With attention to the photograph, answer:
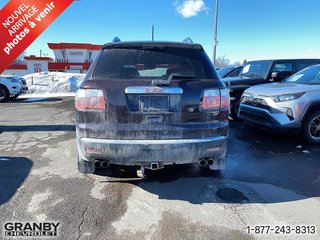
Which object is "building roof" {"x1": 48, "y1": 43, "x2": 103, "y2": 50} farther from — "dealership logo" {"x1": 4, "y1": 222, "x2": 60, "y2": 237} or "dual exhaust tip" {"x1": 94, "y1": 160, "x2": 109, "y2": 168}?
"dealership logo" {"x1": 4, "y1": 222, "x2": 60, "y2": 237}

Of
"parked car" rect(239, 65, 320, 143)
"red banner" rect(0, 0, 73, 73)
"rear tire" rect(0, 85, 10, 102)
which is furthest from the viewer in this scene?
"rear tire" rect(0, 85, 10, 102)

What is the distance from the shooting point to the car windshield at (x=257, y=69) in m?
8.68

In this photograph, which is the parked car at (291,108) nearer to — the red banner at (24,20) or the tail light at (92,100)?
the tail light at (92,100)

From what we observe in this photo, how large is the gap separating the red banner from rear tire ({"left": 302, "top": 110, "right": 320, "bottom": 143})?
8808mm

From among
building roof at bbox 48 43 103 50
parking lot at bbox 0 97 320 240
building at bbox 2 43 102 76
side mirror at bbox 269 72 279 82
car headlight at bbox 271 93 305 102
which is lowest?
parking lot at bbox 0 97 320 240

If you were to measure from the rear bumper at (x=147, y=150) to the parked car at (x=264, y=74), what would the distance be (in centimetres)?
551

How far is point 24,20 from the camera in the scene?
10984 mm

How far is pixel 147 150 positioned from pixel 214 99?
96 centimetres

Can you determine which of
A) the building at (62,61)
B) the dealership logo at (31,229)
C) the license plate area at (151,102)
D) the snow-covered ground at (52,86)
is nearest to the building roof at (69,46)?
the building at (62,61)

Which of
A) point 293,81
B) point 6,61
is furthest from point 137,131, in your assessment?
point 6,61

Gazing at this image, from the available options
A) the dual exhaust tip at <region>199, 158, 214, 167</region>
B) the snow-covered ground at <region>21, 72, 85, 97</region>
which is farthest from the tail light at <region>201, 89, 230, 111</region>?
the snow-covered ground at <region>21, 72, 85, 97</region>

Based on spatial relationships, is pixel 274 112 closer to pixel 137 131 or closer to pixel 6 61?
pixel 137 131

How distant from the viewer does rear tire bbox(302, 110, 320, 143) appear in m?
5.61

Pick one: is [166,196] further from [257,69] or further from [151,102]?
[257,69]
